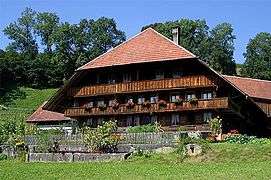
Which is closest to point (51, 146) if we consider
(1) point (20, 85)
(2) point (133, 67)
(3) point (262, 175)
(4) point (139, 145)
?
(4) point (139, 145)

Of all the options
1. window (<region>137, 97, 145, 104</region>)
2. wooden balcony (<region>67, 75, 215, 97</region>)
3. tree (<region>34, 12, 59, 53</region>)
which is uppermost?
tree (<region>34, 12, 59, 53</region>)

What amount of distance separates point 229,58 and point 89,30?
86.0 ft

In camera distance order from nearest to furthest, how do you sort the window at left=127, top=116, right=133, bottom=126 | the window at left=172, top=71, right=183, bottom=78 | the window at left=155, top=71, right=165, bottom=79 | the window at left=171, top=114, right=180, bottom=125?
the window at left=172, top=71, right=183, bottom=78 → the window at left=171, top=114, right=180, bottom=125 → the window at left=155, top=71, right=165, bottom=79 → the window at left=127, top=116, right=133, bottom=126

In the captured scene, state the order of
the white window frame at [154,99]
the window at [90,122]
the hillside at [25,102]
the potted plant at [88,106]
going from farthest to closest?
the hillside at [25,102]
the window at [90,122]
the potted plant at [88,106]
the white window frame at [154,99]

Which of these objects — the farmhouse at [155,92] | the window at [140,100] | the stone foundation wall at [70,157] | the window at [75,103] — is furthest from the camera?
the window at [75,103]

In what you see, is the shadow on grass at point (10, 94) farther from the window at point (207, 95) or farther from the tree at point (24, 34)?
the window at point (207, 95)

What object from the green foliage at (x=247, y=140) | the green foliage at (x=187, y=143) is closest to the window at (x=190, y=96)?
the green foliage at (x=247, y=140)

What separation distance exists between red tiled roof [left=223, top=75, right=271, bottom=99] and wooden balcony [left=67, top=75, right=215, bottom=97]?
34.0 ft

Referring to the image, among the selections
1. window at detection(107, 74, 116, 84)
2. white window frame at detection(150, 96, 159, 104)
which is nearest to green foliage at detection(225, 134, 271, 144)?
white window frame at detection(150, 96, 159, 104)

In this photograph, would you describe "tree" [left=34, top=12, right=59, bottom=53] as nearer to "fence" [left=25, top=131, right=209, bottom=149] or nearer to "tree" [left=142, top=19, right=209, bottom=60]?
"tree" [left=142, top=19, right=209, bottom=60]

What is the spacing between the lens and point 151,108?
46.9 meters

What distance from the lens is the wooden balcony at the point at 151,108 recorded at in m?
43.9

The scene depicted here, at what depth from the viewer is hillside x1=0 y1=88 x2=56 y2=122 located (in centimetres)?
7743

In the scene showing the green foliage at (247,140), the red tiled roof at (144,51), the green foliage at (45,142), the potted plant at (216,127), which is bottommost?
the green foliage at (45,142)
